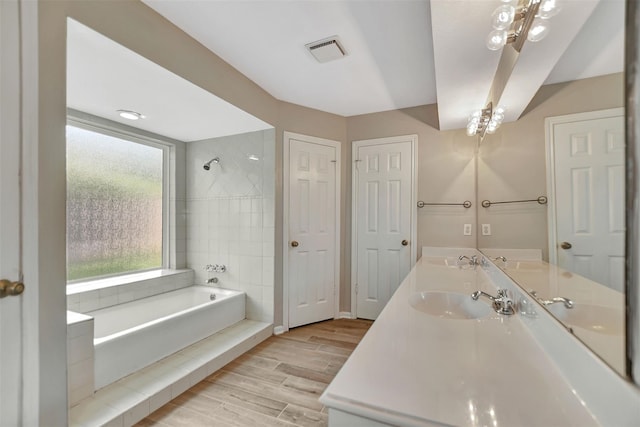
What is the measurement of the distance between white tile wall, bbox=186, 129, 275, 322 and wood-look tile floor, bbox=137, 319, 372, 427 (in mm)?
519

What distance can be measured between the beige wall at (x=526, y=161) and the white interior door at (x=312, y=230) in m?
1.51

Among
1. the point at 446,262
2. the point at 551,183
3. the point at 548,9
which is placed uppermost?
the point at 548,9

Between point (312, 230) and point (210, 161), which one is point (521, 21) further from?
point (210, 161)

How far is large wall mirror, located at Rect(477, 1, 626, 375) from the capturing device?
1.80 feet

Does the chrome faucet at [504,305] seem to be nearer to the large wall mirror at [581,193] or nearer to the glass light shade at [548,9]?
the large wall mirror at [581,193]

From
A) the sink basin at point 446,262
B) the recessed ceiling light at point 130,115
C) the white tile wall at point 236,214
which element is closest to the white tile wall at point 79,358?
the white tile wall at point 236,214

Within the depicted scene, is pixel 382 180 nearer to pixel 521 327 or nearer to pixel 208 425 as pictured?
Result: pixel 521 327

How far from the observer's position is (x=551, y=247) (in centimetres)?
Answer: 99

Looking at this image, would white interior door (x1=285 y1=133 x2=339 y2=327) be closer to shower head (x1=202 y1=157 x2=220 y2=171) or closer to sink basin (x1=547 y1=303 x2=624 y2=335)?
shower head (x1=202 y1=157 x2=220 y2=171)

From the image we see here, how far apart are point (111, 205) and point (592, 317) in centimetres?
332

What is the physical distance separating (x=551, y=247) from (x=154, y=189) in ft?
11.3

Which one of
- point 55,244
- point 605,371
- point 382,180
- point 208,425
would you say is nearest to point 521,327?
point 605,371

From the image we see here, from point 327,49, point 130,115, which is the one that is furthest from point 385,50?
point 130,115

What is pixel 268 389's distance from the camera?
186 centimetres
